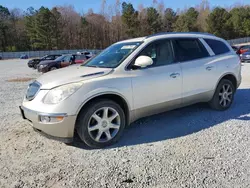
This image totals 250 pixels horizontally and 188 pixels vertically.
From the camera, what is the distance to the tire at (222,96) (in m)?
5.19

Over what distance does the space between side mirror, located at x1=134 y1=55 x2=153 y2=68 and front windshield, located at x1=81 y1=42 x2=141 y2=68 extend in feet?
0.75

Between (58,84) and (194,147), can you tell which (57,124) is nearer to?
(58,84)

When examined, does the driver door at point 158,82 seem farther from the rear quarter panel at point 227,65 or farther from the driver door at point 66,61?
the driver door at point 66,61

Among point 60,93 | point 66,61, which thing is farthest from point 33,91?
point 66,61

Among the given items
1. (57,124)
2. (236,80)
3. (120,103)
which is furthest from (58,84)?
(236,80)

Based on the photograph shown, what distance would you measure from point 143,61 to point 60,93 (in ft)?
4.70

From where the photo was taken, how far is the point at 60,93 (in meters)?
3.47

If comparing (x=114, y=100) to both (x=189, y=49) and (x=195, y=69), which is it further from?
(x=189, y=49)

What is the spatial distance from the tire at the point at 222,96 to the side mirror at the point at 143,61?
2.01 metres

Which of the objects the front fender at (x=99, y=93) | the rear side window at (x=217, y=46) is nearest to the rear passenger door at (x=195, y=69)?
the rear side window at (x=217, y=46)

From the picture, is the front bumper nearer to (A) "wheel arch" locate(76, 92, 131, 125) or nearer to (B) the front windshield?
Result: (A) "wheel arch" locate(76, 92, 131, 125)

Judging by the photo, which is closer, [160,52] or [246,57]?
[160,52]

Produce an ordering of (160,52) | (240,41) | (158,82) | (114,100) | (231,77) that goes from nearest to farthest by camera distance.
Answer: (114,100) < (158,82) < (160,52) < (231,77) < (240,41)

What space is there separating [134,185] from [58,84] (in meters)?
1.80
